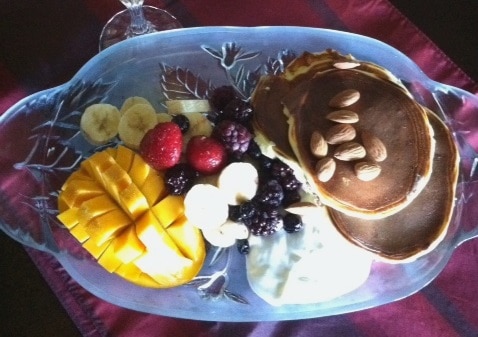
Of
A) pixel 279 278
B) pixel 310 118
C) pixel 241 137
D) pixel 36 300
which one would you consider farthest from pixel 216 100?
pixel 36 300

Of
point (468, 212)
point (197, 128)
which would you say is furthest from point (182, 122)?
point (468, 212)

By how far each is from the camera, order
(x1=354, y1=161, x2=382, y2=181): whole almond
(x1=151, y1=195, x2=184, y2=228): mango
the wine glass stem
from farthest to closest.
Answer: the wine glass stem → (x1=151, y1=195, x2=184, y2=228): mango → (x1=354, y1=161, x2=382, y2=181): whole almond

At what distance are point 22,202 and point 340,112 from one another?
0.58 meters

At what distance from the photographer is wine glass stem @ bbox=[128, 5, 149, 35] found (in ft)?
4.19

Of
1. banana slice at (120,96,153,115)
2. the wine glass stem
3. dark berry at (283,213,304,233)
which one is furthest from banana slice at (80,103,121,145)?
dark berry at (283,213,304,233)

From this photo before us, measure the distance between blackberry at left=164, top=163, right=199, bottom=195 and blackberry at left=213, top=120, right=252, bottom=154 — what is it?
0.26 ft

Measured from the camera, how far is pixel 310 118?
0.95 metres

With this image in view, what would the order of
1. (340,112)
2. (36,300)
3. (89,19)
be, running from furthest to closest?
(89,19) → (36,300) → (340,112)

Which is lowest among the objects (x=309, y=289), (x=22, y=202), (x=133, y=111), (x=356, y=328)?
(x=356, y=328)

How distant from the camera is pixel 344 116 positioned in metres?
0.93

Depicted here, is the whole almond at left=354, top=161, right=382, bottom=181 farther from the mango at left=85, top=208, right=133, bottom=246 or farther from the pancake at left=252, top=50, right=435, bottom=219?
the mango at left=85, top=208, right=133, bottom=246

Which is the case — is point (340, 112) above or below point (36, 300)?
above

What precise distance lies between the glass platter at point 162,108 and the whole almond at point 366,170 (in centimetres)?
23

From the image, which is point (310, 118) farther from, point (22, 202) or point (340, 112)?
point (22, 202)
